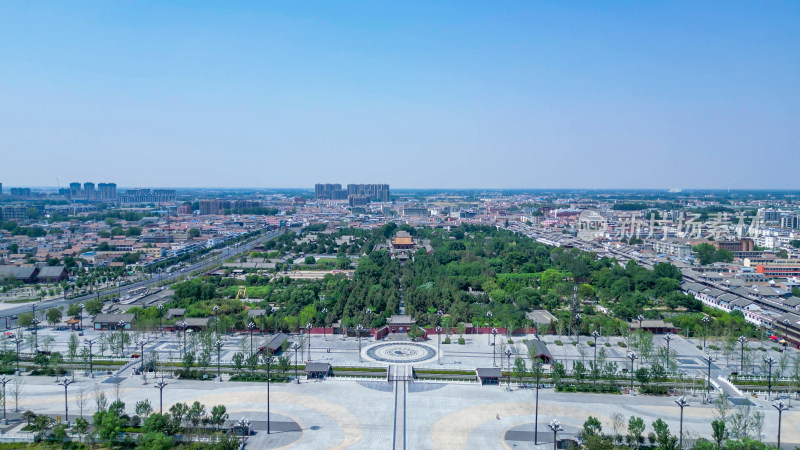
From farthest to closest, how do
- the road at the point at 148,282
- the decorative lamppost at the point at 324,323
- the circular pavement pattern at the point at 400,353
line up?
the road at the point at 148,282, the decorative lamppost at the point at 324,323, the circular pavement pattern at the point at 400,353

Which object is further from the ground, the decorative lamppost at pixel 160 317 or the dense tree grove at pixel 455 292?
the dense tree grove at pixel 455 292

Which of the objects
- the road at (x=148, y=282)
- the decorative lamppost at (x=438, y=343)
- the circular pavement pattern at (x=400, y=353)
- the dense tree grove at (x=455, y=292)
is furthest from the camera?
the road at (x=148, y=282)

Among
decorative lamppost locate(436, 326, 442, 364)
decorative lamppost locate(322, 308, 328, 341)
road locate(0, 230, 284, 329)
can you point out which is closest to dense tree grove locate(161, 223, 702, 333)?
decorative lamppost locate(322, 308, 328, 341)

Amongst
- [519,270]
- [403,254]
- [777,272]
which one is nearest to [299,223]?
[403,254]

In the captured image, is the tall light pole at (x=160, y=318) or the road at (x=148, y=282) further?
the road at (x=148, y=282)

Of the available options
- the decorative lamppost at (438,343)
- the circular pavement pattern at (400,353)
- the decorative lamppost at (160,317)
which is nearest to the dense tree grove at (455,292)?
the decorative lamppost at (160,317)

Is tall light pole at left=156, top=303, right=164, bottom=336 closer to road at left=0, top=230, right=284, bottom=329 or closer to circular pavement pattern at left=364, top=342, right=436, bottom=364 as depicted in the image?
road at left=0, top=230, right=284, bottom=329

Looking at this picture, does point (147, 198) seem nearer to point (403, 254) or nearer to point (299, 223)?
point (299, 223)

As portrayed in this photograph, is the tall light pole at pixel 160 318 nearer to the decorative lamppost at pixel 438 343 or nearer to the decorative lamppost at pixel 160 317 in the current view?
the decorative lamppost at pixel 160 317
